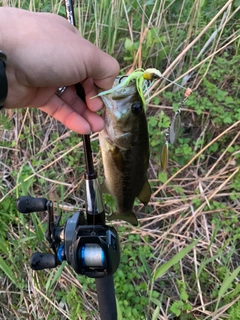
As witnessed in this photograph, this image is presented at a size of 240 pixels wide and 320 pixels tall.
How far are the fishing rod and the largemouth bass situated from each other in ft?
0.45

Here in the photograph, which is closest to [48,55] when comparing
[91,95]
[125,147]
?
[91,95]

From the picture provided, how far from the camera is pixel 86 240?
1209mm

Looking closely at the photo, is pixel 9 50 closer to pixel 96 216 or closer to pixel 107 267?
pixel 96 216

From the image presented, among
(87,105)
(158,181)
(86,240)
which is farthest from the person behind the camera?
(158,181)

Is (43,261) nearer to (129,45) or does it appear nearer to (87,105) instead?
(87,105)

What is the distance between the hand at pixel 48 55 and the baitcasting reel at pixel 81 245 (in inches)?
18.6

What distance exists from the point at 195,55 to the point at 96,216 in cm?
175

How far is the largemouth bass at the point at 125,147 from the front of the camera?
4.42ft

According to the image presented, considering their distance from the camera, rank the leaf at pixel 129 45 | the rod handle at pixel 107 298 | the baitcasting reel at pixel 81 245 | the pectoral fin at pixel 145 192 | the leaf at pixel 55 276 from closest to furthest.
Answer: the baitcasting reel at pixel 81 245
the rod handle at pixel 107 298
the pectoral fin at pixel 145 192
the leaf at pixel 55 276
the leaf at pixel 129 45

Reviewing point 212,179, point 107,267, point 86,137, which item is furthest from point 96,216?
point 212,179

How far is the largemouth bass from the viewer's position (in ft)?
4.42

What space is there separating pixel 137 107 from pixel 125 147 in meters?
0.20

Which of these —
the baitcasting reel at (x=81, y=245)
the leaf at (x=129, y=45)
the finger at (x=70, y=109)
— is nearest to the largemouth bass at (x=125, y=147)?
the finger at (x=70, y=109)

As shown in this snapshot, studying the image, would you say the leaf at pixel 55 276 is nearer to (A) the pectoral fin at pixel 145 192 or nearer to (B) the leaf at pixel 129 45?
(A) the pectoral fin at pixel 145 192
